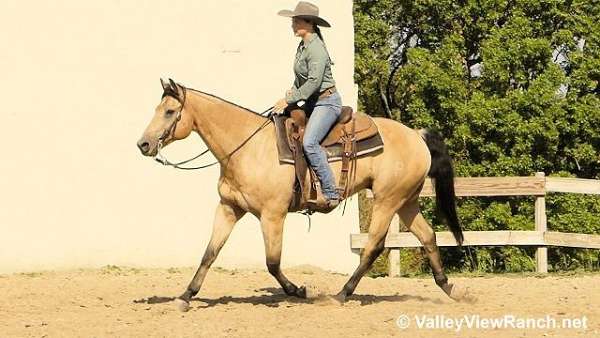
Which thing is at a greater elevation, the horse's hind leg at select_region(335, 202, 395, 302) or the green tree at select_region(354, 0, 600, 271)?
the green tree at select_region(354, 0, 600, 271)

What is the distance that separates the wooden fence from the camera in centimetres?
1399

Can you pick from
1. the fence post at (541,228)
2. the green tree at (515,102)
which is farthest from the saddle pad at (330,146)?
the green tree at (515,102)

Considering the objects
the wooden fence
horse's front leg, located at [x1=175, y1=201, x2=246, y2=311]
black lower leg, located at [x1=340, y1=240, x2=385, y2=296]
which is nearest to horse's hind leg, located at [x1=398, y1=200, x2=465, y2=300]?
black lower leg, located at [x1=340, y1=240, x2=385, y2=296]

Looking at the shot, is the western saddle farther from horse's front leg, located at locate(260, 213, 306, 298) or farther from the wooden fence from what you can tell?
the wooden fence

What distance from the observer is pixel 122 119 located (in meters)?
13.2

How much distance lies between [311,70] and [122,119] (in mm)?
4298

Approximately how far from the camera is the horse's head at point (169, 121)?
9.38 meters

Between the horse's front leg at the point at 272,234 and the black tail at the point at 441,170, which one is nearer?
the horse's front leg at the point at 272,234

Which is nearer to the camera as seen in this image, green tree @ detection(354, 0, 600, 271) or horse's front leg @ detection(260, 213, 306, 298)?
horse's front leg @ detection(260, 213, 306, 298)

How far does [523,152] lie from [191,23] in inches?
359

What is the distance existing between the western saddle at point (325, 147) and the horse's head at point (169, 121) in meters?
0.82

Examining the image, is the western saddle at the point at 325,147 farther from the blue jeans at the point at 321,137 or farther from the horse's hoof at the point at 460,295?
the horse's hoof at the point at 460,295

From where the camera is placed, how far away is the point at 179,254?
13336 mm

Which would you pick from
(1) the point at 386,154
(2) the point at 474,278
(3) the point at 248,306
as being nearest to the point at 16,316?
(3) the point at 248,306
